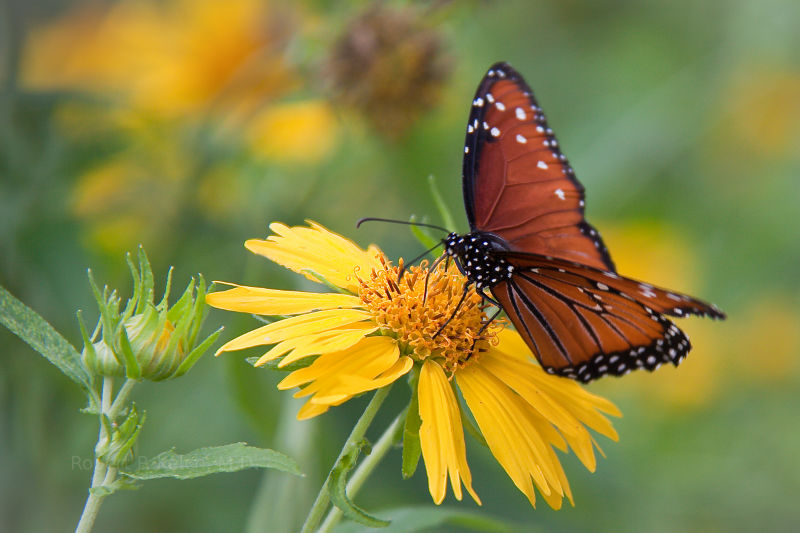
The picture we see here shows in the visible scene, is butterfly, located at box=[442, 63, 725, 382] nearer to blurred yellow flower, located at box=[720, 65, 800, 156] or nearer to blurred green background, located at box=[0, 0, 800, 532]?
blurred green background, located at box=[0, 0, 800, 532]

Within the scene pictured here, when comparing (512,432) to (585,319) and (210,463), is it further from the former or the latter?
(210,463)

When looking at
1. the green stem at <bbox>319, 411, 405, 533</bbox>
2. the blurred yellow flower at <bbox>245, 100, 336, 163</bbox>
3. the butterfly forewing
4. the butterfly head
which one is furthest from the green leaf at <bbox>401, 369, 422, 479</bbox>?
the blurred yellow flower at <bbox>245, 100, 336, 163</bbox>

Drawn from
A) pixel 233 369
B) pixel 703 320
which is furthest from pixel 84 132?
pixel 703 320

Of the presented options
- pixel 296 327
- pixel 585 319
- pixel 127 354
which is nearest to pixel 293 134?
pixel 585 319

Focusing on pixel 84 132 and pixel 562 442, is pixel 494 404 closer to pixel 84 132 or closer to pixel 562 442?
pixel 562 442

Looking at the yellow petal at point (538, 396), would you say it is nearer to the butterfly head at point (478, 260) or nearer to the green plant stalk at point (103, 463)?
the butterfly head at point (478, 260)

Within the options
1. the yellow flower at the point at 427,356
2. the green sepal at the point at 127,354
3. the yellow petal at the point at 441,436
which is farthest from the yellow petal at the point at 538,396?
the green sepal at the point at 127,354

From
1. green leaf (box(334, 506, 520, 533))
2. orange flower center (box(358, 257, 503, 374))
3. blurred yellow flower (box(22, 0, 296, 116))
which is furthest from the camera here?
blurred yellow flower (box(22, 0, 296, 116))
